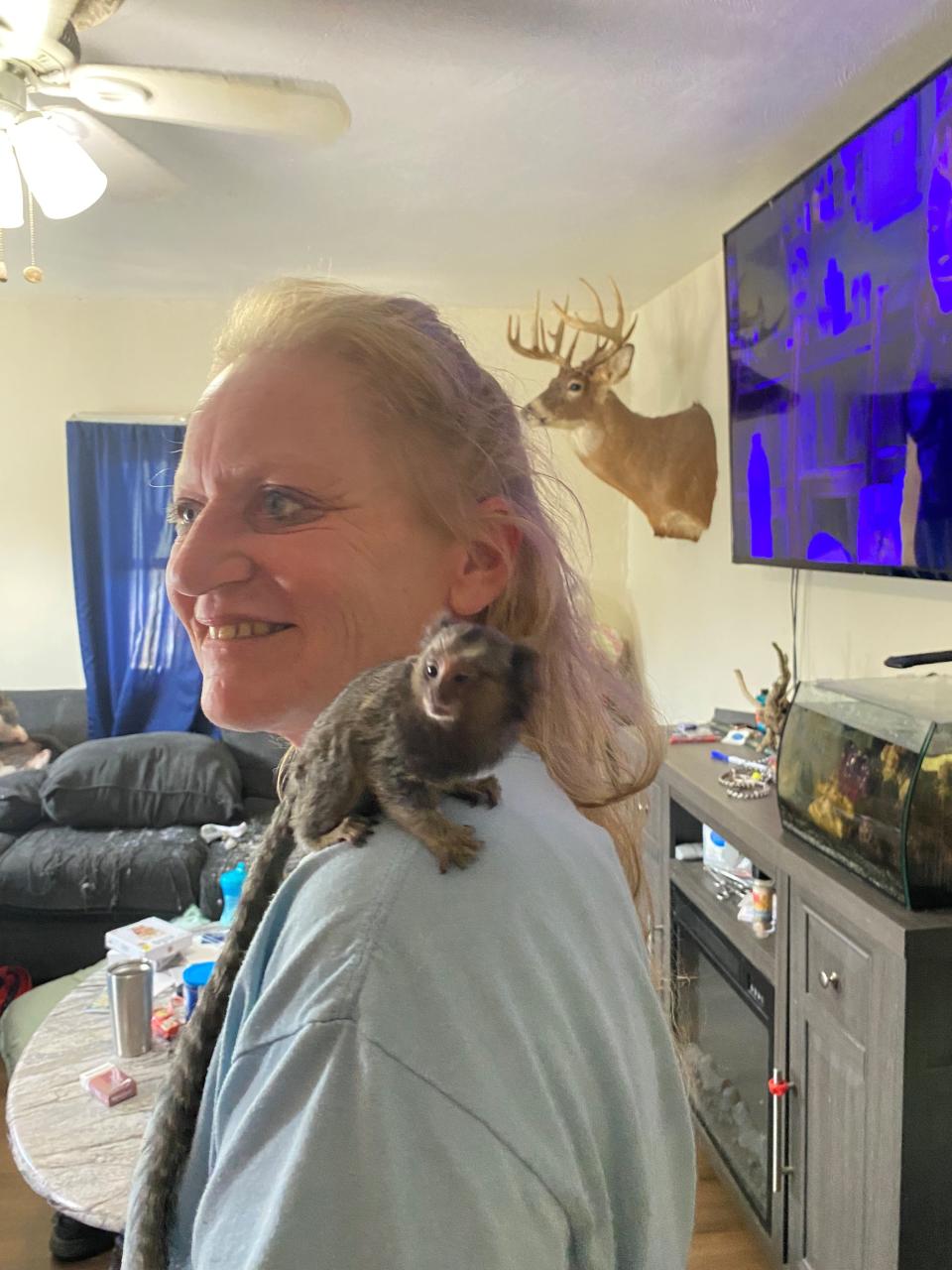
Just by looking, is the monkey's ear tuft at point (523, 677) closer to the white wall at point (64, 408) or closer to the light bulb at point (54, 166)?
the light bulb at point (54, 166)

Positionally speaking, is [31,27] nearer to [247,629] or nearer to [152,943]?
[247,629]

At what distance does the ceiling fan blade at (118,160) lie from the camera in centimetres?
205

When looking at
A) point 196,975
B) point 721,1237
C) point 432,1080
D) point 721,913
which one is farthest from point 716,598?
point 432,1080

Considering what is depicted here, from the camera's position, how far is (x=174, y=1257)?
1.97ft

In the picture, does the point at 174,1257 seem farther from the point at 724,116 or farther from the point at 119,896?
the point at 119,896

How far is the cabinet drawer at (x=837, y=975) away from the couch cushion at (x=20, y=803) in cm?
311

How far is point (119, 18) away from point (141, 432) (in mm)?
2775

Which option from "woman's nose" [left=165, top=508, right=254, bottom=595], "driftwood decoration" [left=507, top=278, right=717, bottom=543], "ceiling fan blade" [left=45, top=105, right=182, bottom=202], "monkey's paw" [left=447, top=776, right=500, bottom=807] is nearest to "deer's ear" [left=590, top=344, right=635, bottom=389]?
"driftwood decoration" [left=507, top=278, right=717, bottom=543]

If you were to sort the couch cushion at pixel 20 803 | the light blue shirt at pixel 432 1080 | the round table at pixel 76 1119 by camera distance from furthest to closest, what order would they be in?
the couch cushion at pixel 20 803 → the round table at pixel 76 1119 → the light blue shirt at pixel 432 1080

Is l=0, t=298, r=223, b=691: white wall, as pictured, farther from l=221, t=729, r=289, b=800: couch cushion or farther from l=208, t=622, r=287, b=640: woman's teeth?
l=208, t=622, r=287, b=640: woman's teeth

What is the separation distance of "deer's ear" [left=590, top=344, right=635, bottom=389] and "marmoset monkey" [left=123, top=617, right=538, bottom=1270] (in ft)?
9.37

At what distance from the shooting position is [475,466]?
767 mm

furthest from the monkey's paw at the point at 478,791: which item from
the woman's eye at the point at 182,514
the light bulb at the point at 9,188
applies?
the light bulb at the point at 9,188

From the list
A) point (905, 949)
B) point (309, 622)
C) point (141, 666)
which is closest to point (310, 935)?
point (309, 622)
